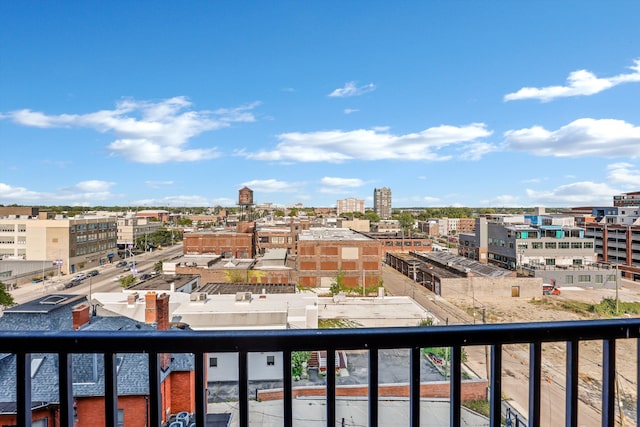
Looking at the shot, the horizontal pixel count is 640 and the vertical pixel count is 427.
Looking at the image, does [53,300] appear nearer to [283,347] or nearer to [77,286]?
[283,347]

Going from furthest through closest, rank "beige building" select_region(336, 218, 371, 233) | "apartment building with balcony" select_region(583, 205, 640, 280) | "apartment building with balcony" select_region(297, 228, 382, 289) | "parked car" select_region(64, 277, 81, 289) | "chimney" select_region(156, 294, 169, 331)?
"beige building" select_region(336, 218, 371, 233), "apartment building with balcony" select_region(583, 205, 640, 280), "apartment building with balcony" select_region(297, 228, 382, 289), "parked car" select_region(64, 277, 81, 289), "chimney" select_region(156, 294, 169, 331)

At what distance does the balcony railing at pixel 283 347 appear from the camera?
1127 millimetres

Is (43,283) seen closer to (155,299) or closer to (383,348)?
(155,299)

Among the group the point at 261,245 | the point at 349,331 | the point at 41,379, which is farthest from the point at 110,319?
the point at 261,245

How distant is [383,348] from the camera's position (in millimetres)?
1169

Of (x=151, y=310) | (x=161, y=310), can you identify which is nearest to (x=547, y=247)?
(x=161, y=310)

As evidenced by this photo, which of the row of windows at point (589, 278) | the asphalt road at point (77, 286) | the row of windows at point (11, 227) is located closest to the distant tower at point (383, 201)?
the row of windows at point (589, 278)

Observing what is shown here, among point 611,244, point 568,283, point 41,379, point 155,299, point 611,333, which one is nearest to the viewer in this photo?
point 611,333

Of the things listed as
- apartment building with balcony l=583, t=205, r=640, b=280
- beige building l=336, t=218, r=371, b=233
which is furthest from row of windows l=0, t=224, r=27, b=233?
apartment building with balcony l=583, t=205, r=640, b=280

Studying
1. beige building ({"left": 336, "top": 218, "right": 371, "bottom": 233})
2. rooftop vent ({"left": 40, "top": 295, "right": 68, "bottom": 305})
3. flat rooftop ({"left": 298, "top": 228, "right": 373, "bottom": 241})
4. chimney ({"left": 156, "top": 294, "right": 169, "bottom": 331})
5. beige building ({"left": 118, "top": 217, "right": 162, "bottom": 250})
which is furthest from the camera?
beige building ({"left": 336, "top": 218, "right": 371, "bottom": 233})

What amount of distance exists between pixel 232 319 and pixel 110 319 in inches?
212

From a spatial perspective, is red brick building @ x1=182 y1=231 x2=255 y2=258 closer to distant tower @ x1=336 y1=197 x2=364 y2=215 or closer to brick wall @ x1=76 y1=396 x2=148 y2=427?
brick wall @ x1=76 y1=396 x2=148 y2=427

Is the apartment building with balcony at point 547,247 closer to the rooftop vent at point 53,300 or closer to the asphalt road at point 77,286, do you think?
the asphalt road at point 77,286

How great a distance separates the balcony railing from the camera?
3.70ft
